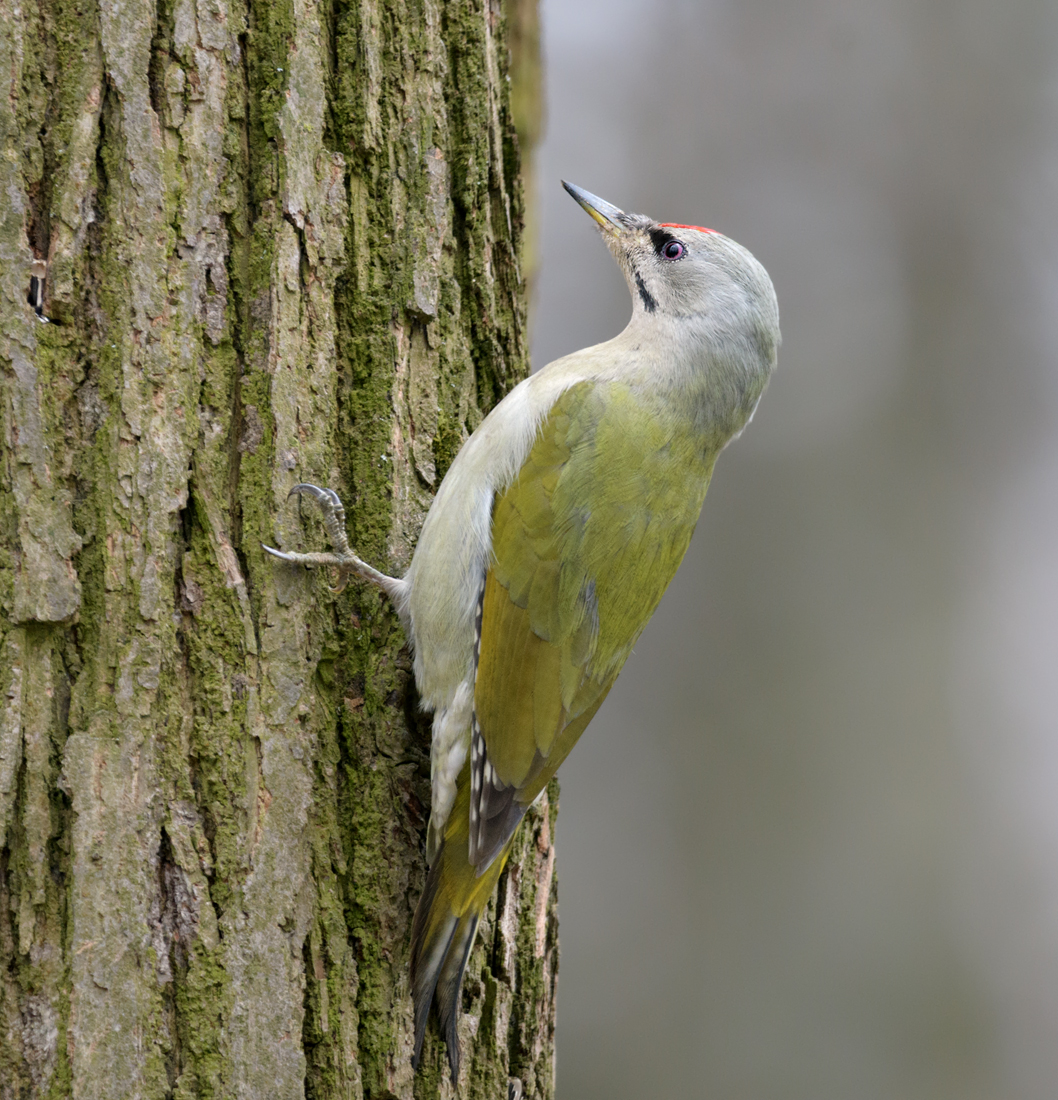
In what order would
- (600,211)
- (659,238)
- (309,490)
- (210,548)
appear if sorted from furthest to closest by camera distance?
(600,211), (659,238), (309,490), (210,548)

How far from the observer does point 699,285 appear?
306cm

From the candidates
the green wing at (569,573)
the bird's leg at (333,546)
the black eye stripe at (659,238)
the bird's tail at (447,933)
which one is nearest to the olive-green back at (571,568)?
the green wing at (569,573)

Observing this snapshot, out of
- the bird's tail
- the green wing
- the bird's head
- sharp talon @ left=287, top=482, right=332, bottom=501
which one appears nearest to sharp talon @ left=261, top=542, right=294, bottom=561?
sharp talon @ left=287, top=482, right=332, bottom=501

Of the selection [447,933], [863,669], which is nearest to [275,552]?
[447,933]

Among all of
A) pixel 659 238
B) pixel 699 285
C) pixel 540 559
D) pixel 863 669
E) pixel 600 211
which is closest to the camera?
pixel 540 559

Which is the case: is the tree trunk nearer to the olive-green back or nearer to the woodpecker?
the woodpecker

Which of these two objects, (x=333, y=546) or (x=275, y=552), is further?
(x=333, y=546)

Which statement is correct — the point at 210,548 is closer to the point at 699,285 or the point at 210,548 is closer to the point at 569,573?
the point at 569,573

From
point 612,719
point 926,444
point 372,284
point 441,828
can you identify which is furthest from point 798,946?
point 372,284

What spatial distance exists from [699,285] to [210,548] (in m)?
1.78

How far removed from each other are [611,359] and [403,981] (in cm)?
173

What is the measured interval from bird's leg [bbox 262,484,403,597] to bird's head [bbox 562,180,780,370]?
4.30ft

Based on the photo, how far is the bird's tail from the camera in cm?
214

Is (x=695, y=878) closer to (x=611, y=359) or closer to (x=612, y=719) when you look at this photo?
(x=612, y=719)
